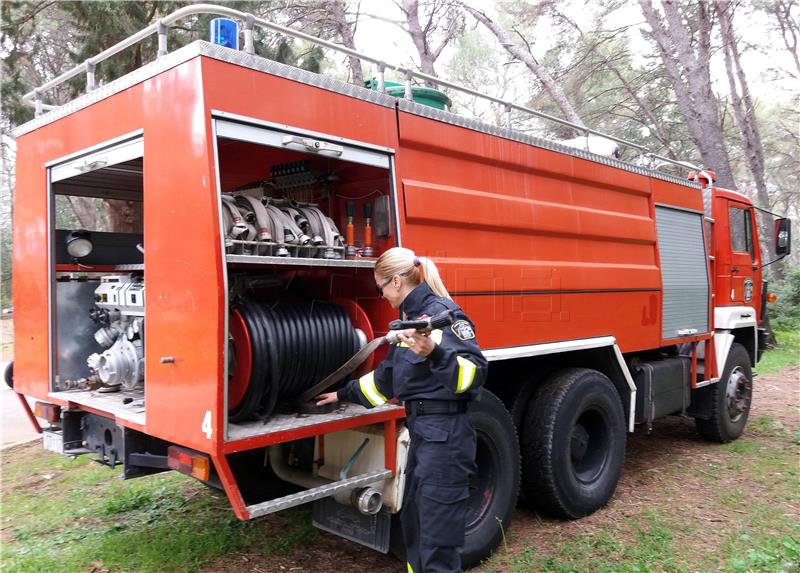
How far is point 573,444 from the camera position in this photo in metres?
4.73

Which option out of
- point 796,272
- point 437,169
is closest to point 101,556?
point 437,169

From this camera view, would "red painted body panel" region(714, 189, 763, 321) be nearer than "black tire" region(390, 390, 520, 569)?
No

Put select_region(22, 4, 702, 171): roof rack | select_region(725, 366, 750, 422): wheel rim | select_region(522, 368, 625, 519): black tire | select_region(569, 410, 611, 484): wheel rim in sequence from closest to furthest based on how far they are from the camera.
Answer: select_region(22, 4, 702, 171): roof rack
select_region(522, 368, 625, 519): black tire
select_region(569, 410, 611, 484): wheel rim
select_region(725, 366, 750, 422): wheel rim

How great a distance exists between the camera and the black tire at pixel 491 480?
378 centimetres

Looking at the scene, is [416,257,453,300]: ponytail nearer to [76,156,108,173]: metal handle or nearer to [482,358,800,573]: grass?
[76,156,108,173]: metal handle

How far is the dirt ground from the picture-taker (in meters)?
3.85

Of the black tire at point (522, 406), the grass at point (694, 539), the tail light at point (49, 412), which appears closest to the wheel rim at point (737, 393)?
the grass at point (694, 539)

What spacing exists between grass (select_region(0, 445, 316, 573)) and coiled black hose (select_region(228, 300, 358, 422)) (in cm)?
146

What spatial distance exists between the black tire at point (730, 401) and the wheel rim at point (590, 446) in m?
2.31

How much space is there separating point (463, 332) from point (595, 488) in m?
2.72

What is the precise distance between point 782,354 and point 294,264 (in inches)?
553

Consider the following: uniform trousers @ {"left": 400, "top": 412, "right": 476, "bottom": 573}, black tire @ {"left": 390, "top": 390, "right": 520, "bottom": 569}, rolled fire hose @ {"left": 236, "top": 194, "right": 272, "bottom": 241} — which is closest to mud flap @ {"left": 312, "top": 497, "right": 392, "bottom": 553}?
black tire @ {"left": 390, "top": 390, "right": 520, "bottom": 569}

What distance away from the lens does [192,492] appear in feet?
16.6

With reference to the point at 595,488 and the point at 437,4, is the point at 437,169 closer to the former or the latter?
the point at 595,488
